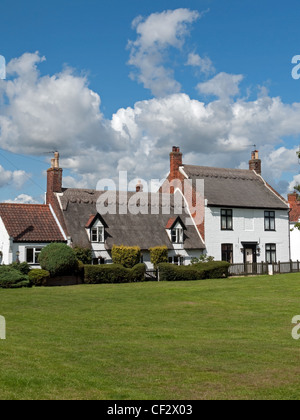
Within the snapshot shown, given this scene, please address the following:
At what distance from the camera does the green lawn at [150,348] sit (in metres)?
9.77

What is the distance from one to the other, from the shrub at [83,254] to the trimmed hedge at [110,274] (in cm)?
258

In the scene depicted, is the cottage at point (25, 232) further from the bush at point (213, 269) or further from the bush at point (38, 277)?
the bush at point (213, 269)

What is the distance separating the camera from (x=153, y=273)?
140 ft

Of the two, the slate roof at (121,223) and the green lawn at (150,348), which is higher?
the slate roof at (121,223)

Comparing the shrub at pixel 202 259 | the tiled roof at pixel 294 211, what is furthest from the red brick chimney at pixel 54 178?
the tiled roof at pixel 294 211

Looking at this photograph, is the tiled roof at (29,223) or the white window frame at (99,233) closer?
the tiled roof at (29,223)

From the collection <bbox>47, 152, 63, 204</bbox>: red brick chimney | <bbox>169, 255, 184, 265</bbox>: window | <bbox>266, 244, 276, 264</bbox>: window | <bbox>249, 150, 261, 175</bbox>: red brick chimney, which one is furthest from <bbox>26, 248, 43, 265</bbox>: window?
<bbox>249, 150, 261, 175</bbox>: red brick chimney

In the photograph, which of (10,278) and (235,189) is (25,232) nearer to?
(10,278)

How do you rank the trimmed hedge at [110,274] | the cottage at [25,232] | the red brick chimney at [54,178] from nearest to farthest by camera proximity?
the trimmed hedge at [110,274] < the cottage at [25,232] < the red brick chimney at [54,178]

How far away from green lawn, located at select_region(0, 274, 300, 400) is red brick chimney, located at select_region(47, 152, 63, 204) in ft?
63.2

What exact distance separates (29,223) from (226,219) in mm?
19410

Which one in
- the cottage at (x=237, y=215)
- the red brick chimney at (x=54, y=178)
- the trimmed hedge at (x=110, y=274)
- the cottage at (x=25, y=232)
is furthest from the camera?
the cottage at (x=237, y=215)

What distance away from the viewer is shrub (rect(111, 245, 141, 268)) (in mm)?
43219
